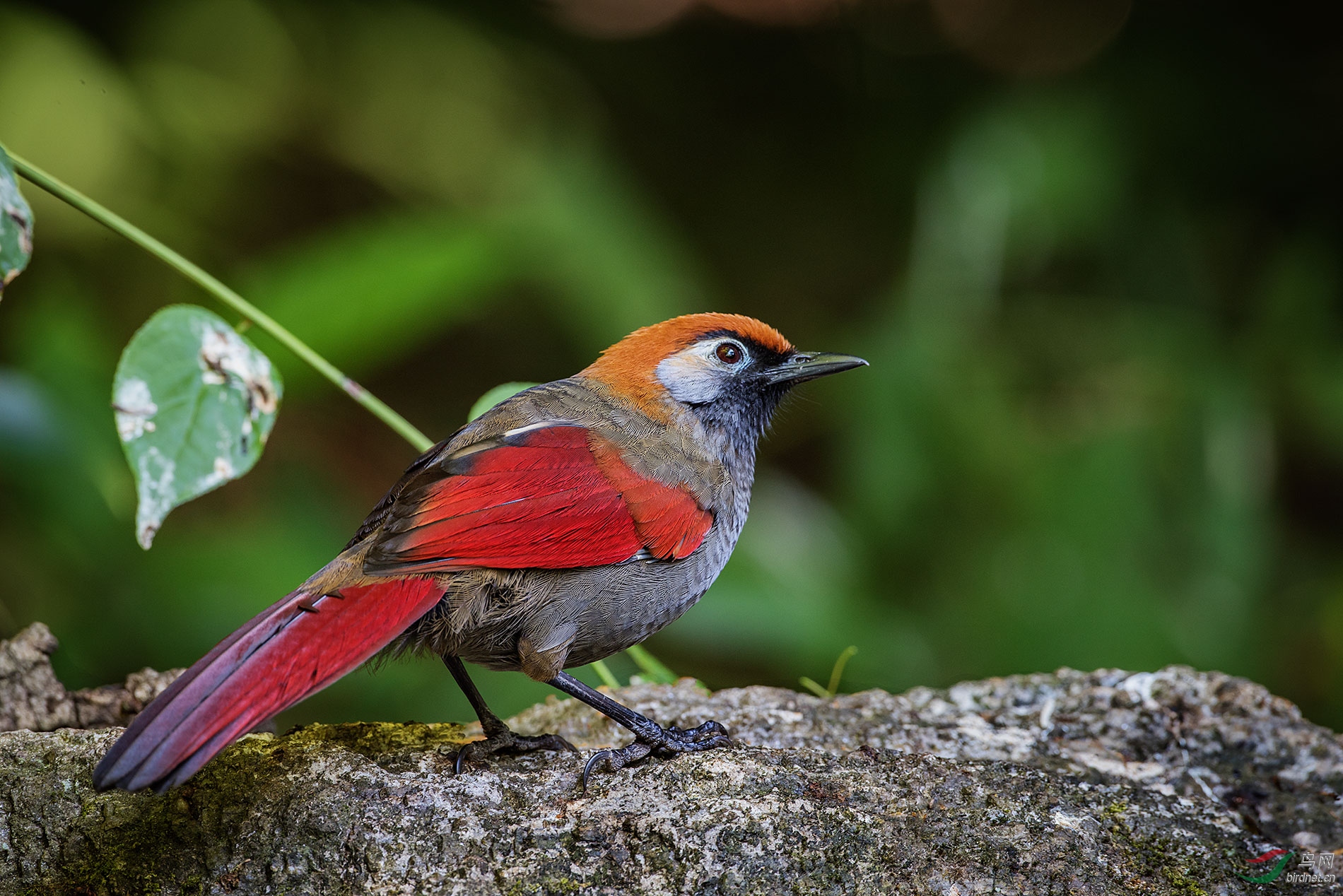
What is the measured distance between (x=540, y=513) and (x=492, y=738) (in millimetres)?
504

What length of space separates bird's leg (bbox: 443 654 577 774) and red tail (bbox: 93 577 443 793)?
14.3 inches

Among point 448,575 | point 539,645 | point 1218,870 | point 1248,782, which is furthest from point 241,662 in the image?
point 1248,782

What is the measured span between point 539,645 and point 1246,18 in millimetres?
4384

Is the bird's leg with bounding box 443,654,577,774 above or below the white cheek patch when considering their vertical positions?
below

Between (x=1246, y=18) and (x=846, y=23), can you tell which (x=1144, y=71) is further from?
(x=846, y=23)

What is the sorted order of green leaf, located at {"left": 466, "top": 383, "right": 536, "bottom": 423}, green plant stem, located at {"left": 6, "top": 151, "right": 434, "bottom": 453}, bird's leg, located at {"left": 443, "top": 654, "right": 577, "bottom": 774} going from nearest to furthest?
1. green plant stem, located at {"left": 6, "top": 151, "right": 434, "bottom": 453}
2. bird's leg, located at {"left": 443, "top": 654, "right": 577, "bottom": 774}
3. green leaf, located at {"left": 466, "top": 383, "right": 536, "bottom": 423}

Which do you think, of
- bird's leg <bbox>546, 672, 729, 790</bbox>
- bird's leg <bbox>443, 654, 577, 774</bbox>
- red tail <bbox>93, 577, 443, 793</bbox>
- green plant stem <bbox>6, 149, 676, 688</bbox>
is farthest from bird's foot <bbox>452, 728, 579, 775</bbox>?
green plant stem <bbox>6, 149, 676, 688</bbox>

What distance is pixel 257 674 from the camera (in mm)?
1948

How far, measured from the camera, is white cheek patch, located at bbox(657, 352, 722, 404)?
3084mm

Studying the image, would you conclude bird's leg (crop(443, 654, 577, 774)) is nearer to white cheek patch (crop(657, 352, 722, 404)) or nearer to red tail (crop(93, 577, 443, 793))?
red tail (crop(93, 577, 443, 793))

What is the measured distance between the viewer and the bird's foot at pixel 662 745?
2.27 meters

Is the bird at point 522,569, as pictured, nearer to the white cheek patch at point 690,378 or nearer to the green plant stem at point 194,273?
the white cheek patch at point 690,378

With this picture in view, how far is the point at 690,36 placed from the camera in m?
6.11

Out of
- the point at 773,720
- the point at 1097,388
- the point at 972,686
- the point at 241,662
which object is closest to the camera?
the point at 241,662
